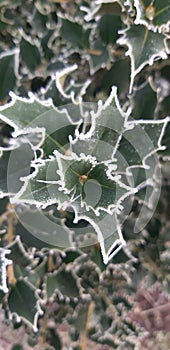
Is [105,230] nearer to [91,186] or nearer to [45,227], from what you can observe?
[91,186]

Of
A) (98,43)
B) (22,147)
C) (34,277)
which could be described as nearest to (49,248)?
(34,277)

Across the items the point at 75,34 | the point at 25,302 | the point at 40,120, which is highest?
the point at 75,34

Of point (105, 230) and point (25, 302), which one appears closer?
point (105, 230)

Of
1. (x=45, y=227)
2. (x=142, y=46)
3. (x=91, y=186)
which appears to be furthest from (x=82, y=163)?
(x=45, y=227)

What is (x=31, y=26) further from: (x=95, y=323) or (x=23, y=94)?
(x=95, y=323)

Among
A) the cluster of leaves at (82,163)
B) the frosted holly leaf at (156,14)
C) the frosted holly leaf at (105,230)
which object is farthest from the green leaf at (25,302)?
the frosted holly leaf at (156,14)

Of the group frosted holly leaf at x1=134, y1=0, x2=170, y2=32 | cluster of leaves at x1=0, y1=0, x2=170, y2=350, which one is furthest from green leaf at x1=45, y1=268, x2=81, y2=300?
frosted holly leaf at x1=134, y1=0, x2=170, y2=32

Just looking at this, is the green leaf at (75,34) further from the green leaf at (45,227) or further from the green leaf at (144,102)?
the green leaf at (45,227)

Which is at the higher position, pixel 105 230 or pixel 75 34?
pixel 75 34
